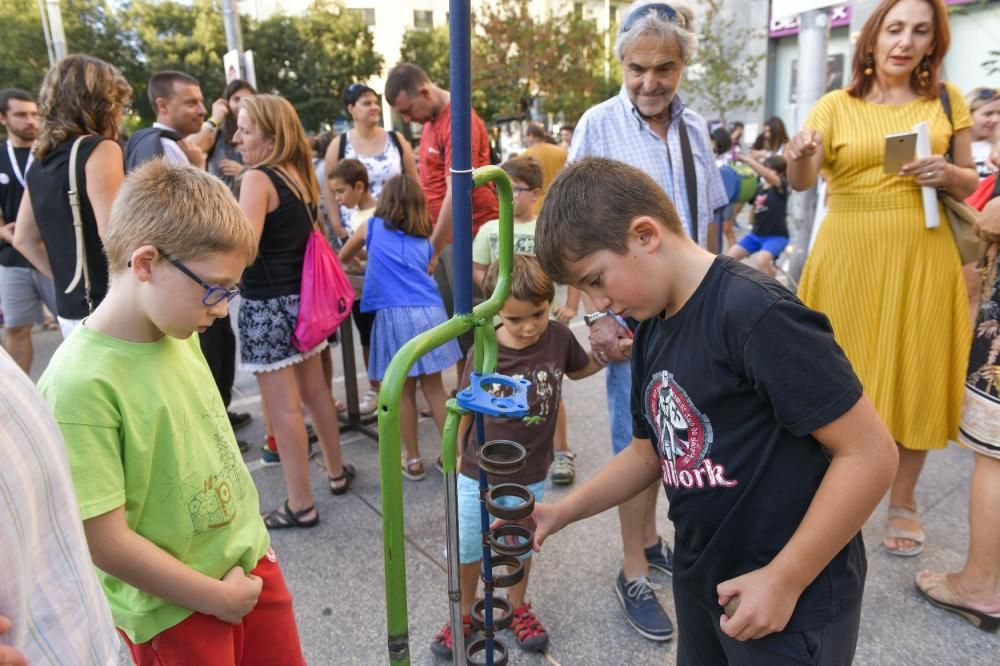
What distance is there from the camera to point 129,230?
56.6 inches

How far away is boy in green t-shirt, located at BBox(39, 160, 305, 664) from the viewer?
4.22 feet

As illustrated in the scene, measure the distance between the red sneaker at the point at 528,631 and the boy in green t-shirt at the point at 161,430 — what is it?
3.40ft

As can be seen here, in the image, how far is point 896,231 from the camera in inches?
101

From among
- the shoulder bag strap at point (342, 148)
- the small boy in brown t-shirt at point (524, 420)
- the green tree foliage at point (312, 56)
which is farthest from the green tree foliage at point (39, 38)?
the small boy in brown t-shirt at point (524, 420)

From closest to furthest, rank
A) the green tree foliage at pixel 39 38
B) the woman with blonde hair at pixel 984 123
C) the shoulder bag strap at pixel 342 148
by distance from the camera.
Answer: the woman with blonde hair at pixel 984 123 → the shoulder bag strap at pixel 342 148 → the green tree foliage at pixel 39 38

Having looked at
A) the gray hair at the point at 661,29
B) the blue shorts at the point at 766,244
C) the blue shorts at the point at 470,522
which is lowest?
the blue shorts at the point at 470,522

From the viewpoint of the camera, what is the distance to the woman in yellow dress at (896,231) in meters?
2.54

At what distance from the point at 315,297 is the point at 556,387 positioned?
1231mm

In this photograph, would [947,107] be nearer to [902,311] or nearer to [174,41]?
[902,311]

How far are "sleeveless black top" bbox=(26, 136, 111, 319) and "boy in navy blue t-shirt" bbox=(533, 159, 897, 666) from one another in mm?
2163

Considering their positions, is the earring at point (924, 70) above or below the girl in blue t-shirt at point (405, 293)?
above

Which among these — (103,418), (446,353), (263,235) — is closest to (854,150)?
(446,353)

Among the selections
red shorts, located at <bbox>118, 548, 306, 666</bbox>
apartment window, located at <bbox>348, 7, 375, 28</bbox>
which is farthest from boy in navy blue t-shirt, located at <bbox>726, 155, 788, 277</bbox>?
apartment window, located at <bbox>348, 7, 375, 28</bbox>

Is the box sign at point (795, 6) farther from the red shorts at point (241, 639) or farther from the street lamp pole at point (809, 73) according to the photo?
the red shorts at point (241, 639)
